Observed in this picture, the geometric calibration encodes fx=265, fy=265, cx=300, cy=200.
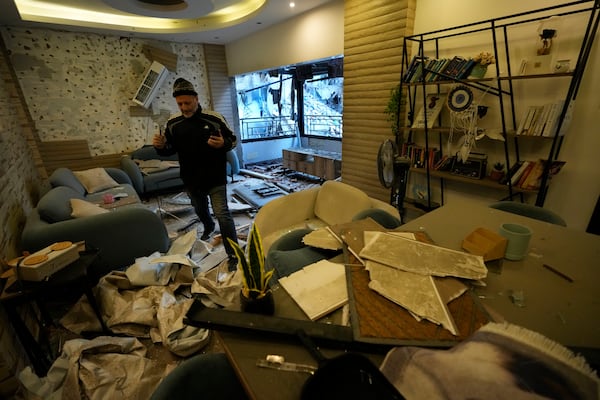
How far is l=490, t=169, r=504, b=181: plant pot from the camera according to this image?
2252 millimetres

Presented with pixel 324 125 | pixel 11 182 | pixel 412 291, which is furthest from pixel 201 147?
pixel 324 125

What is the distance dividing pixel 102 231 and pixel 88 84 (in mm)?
3653

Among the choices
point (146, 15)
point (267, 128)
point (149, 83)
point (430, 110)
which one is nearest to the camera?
point (430, 110)

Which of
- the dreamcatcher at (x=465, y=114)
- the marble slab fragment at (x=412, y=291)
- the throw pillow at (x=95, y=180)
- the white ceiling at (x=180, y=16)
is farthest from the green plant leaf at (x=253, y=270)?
the throw pillow at (x=95, y=180)

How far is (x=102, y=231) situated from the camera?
2.07 metres

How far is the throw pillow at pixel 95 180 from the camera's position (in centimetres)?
364

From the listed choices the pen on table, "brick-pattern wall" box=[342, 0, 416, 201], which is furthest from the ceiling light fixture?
the pen on table

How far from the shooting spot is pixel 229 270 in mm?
2291

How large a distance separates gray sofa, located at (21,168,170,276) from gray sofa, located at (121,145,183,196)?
1.85 m

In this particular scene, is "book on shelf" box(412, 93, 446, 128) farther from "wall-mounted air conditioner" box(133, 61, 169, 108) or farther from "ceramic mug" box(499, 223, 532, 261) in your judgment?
"wall-mounted air conditioner" box(133, 61, 169, 108)

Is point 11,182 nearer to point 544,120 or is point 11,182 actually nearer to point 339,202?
point 339,202

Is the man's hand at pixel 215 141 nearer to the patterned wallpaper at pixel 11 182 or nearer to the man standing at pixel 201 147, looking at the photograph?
the man standing at pixel 201 147

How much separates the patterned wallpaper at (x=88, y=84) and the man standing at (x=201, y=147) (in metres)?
3.16

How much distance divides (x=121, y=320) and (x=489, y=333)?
1971mm
